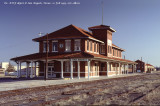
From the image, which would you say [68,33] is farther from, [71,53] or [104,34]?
[104,34]

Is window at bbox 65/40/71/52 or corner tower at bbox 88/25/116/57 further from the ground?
corner tower at bbox 88/25/116/57

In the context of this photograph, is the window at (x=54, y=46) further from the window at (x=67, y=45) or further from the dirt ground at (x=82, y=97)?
the dirt ground at (x=82, y=97)

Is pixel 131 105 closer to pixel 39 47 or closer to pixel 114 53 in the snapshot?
pixel 39 47

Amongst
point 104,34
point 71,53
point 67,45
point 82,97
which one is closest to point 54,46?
point 67,45

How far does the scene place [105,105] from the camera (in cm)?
923

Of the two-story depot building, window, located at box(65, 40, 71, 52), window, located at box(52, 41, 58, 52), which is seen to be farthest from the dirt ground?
window, located at box(52, 41, 58, 52)

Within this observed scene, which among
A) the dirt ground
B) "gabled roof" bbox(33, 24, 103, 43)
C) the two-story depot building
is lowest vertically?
the dirt ground

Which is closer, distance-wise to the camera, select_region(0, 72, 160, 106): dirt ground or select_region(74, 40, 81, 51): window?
select_region(0, 72, 160, 106): dirt ground

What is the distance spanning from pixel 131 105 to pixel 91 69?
92.9 ft

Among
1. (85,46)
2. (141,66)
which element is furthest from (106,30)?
(141,66)

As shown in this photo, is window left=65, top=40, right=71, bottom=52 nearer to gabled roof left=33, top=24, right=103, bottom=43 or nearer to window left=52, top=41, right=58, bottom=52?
gabled roof left=33, top=24, right=103, bottom=43

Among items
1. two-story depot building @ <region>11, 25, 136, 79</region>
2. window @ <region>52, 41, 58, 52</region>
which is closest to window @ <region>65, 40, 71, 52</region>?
two-story depot building @ <region>11, 25, 136, 79</region>

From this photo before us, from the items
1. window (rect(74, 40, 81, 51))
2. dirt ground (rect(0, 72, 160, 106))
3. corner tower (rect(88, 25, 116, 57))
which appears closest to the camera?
dirt ground (rect(0, 72, 160, 106))

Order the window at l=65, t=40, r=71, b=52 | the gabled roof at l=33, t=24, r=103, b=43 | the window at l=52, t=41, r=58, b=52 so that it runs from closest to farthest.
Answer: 1. the gabled roof at l=33, t=24, r=103, b=43
2. the window at l=65, t=40, r=71, b=52
3. the window at l=52, t=41, r=58, b=52
